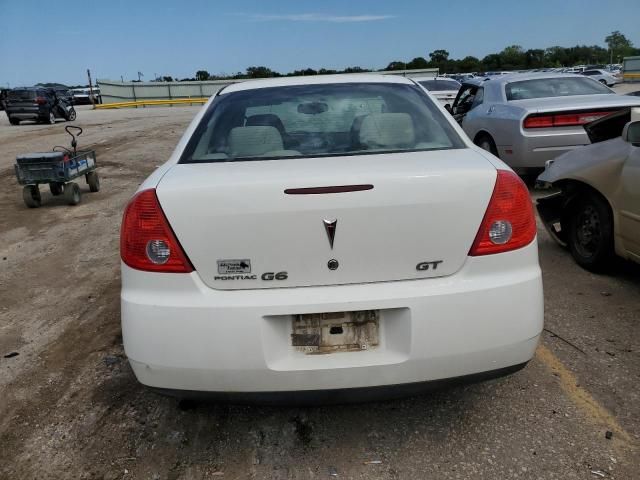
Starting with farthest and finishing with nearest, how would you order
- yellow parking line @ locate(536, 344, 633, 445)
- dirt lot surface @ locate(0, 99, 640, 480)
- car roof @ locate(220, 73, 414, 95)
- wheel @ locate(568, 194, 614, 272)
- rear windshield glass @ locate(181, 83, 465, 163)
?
wheel @ locate(568, 194, 614, 272), car roof @ locate(220, 73, 414, 95), rear windshield glass @ locate(181, 83, 465, 163), yellow parking line @ locate(536, 344, 633, 445), dirt lot surface @ locate(0, 99, 640, 480)

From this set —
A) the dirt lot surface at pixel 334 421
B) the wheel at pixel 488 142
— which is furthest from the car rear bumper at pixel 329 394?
the wheel at pixel 488 142

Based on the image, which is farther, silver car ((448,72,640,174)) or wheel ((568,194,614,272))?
silver car ((448,72,640,174))

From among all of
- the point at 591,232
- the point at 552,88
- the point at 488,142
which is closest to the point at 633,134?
the point at 591,232

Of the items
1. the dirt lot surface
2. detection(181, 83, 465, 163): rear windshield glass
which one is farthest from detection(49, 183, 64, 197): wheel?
detection(181, 83, 465, 163): rear windshield glass

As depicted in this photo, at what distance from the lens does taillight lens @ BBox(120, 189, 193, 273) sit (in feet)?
7.15

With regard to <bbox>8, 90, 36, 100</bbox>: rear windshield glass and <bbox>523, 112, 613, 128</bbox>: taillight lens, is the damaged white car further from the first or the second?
<bbox>8, 90, 36, 100</bbox>: rear windshield glass

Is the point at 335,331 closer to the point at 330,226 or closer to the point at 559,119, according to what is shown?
the point at 330,226

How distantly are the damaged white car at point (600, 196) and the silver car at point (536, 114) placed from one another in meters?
2.05

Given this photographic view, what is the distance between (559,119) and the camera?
7.11 meters

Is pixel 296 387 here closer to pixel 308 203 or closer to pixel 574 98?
pixel 308 203

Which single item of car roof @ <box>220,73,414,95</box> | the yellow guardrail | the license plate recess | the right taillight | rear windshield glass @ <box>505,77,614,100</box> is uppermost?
car roof @ <box>220,73,414,95</box>

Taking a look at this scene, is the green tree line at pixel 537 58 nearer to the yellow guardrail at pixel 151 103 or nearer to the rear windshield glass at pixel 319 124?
the yellow guardrail at pixel 151 103

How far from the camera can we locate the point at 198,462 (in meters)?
2.45

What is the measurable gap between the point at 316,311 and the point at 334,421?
0.87 m
